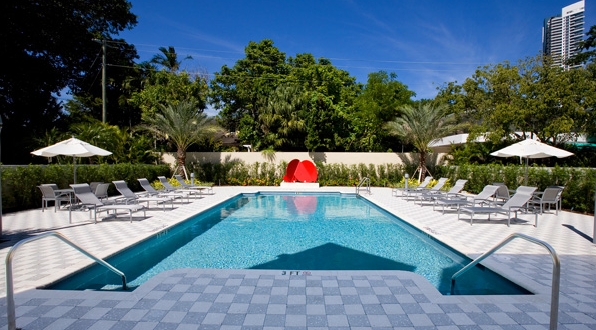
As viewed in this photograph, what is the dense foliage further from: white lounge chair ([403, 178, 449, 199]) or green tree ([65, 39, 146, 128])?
white lounge chair ([403, 178, 449, 199])

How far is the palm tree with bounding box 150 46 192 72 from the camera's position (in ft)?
91.4

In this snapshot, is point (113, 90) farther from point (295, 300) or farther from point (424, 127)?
point (295, 300)

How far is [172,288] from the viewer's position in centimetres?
407

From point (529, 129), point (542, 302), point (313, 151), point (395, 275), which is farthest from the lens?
point (313, 151)

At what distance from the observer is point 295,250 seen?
687 centimetres

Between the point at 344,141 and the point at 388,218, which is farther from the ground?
the point at 344,141

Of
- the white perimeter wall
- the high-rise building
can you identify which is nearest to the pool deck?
the white perimeter wall

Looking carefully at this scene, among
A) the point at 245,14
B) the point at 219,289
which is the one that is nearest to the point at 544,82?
the point at 245,14

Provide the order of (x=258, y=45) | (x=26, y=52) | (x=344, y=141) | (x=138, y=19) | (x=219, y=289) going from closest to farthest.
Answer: (x=219, y=289) → (x=26, y=52) → (x=344, y=141) → (x=138, y=19) → (x=258, y=45)

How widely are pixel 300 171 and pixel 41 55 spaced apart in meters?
19.0

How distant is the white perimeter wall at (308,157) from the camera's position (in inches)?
842

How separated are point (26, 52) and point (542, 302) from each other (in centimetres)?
2675

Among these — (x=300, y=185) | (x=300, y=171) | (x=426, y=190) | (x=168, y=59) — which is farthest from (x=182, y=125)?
(x=426, y=190)

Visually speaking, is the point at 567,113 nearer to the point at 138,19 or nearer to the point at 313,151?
the point at 313,151
